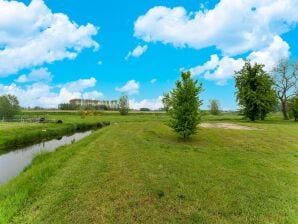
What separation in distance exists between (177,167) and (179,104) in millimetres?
8871

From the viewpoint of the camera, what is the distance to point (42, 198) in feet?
23.5

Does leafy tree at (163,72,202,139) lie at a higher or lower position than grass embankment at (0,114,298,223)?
higher

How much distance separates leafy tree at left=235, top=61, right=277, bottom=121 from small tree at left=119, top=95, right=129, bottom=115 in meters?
45.4

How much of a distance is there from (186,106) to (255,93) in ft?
93.8

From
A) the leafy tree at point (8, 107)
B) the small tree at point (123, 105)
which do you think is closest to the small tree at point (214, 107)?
the small tree at point (123, 105)

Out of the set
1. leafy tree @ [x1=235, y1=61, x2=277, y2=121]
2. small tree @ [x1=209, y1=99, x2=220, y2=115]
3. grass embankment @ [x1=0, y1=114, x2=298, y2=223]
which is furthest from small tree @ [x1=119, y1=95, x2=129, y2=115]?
grass embankment @ [x1=0, y1=114, x2=298, y2=223]

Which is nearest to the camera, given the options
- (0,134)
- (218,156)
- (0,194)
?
(0,194)

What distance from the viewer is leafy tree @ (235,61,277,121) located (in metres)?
41.7

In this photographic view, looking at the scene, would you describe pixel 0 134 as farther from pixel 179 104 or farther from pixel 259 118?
pixel 259 118

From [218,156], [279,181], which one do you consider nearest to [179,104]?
[218,156]

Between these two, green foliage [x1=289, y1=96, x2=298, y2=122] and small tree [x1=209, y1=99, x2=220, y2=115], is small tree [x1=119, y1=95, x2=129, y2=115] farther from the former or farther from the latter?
green foliage [x1=289, y1=96, x2=298, y2=122]

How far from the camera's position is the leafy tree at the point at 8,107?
59.9 m

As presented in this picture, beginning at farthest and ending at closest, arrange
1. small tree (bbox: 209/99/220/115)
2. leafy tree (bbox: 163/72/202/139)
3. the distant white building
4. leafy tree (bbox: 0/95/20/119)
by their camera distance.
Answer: the distant white building
small tree (bbox: 209/99/220/115)
leafy tree (bbox: 0/95/20/119)
leafy tree (bbox: 163/72/202/139)

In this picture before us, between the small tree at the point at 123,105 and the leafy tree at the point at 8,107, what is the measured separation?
31.6 metres
